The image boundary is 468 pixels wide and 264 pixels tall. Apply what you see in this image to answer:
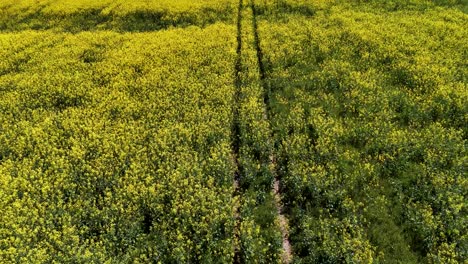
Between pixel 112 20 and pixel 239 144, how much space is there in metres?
22.3

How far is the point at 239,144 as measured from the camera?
16281 millimetres

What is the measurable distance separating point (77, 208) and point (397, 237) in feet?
35.4

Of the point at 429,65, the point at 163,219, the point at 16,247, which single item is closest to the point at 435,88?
the point at 429,65

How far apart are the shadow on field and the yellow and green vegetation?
9.48 ft

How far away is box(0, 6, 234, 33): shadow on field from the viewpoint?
102 feet

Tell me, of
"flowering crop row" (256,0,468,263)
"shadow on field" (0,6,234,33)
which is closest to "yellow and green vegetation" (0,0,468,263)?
"flowering crop row" (256,0,468,263)

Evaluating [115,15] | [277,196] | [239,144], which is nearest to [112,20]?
[115,15]

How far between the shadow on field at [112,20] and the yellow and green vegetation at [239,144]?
2.89m

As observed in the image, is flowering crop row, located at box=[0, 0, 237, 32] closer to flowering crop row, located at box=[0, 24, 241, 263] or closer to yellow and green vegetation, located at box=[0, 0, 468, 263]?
yellow and green vegetation, located at box=[0, 0, 468, 263]

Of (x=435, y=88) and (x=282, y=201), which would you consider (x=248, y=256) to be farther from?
(x=435, y=88)

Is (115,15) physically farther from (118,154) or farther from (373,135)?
(373,135)

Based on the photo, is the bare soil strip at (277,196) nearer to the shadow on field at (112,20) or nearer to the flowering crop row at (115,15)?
the shadow on field at (112,20)

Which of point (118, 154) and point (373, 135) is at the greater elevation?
point (373, 135)

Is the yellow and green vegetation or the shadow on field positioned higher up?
the shadow on field
